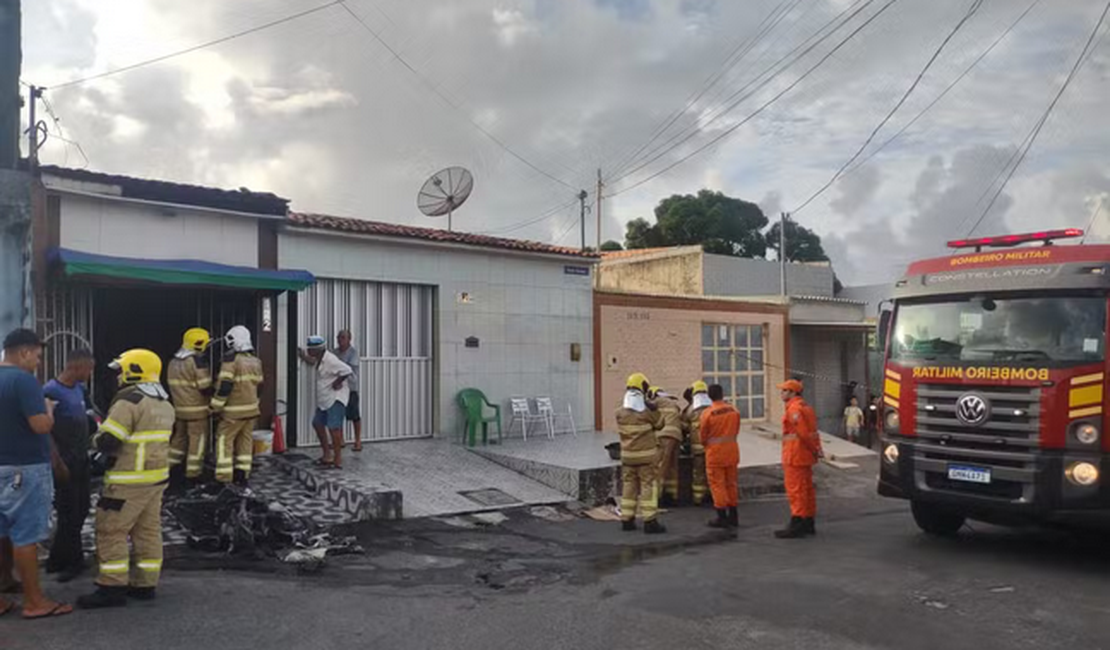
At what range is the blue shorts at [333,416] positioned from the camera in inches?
399

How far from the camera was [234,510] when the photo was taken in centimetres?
732

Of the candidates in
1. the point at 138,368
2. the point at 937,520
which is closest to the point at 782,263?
the point at 937,520

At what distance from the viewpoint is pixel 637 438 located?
29.9 feet

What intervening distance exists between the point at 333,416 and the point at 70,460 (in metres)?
4.06

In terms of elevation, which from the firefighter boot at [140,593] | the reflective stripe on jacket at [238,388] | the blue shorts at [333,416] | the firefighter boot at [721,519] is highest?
the reflective stripe on jacket at [238,388]

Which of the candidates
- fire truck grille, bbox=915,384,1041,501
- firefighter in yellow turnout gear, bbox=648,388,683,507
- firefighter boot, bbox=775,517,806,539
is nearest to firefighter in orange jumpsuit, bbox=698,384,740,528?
firefighter boot, bbox=775,517,806,539

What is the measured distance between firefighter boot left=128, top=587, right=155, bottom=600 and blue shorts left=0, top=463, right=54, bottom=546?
733 mm

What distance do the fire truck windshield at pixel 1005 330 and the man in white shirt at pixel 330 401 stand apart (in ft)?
20.8

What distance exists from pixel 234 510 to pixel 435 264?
6191 millimetres

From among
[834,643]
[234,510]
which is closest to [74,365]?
[234,510]

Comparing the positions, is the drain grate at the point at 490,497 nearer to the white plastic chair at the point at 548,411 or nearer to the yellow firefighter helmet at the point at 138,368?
the white plastic chair at the point at 548,411

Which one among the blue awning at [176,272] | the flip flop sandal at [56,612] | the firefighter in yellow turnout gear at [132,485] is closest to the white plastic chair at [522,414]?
the blue awning at [176,272]

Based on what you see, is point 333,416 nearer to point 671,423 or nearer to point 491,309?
point 491,309

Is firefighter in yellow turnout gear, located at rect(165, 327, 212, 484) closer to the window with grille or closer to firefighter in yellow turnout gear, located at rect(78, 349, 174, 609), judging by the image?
firefighter in yellow turnout gear, located at rect(78, 349, 174, 609)
